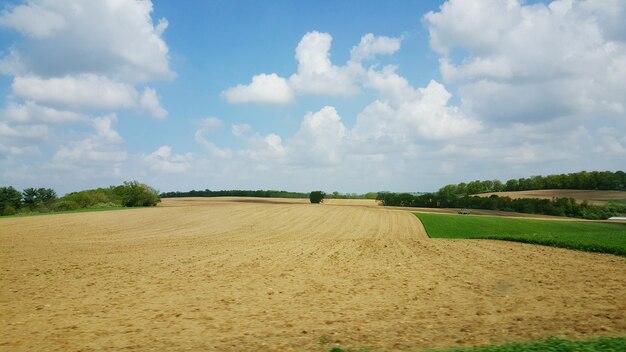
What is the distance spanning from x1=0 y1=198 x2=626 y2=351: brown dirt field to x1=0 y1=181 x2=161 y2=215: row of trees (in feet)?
181

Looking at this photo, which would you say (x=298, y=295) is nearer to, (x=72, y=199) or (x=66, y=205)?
(x=66, y=205)

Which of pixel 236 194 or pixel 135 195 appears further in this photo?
pixel 236 194

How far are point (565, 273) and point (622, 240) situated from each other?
14.8 metres

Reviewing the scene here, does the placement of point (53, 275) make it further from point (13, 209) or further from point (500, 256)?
point (13, 209)

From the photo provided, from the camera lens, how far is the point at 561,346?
873cm

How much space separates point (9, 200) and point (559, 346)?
99.0 metres

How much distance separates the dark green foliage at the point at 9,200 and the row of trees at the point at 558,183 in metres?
89.6

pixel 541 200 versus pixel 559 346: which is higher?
pixel 541 200

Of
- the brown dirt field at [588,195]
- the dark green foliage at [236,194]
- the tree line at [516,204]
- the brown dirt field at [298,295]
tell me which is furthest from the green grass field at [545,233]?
the dark green foliage at [236,194]

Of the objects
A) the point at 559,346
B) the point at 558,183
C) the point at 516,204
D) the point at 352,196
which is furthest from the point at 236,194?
the point at 559,346

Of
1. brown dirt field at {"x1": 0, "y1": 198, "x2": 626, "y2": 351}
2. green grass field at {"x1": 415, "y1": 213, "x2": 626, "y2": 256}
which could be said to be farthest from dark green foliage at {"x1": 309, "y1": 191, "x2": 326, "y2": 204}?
brown dirt field at {"x1": 0, "y1": 198, "x2": 626, "y2": 351}

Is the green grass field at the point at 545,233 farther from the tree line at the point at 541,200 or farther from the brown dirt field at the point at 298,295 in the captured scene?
the tree line at the point at 541,200

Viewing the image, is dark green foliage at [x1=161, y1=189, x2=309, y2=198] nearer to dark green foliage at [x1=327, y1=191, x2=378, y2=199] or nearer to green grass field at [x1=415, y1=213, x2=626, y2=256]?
dark green foliage at [x1=327, y1=191, x2=378, y2=199]

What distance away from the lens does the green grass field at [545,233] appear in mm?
28922
